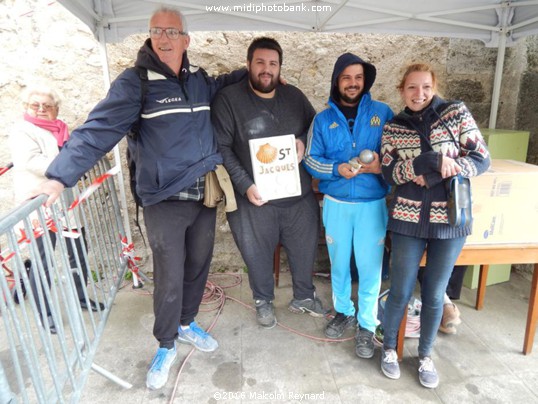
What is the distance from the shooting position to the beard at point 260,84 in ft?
8.50

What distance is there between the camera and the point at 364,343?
8.63ft

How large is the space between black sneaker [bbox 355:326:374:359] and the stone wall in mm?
1719

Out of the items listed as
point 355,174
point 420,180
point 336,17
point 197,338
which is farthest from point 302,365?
point 336,17

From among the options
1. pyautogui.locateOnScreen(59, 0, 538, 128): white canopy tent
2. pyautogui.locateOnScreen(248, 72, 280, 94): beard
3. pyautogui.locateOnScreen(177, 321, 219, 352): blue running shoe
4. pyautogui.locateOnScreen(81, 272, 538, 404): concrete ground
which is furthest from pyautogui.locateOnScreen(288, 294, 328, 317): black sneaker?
pyautogui.locateOnScreen(59, 0, 538, 128): white canopy tent

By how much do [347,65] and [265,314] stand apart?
79.7 inches

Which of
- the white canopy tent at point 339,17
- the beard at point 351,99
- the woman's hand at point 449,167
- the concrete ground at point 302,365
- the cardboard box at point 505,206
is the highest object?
the white canopy tent at point 339,17

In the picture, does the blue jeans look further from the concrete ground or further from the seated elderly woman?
the seated elderly woman

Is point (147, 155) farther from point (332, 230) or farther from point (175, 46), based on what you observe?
point (332, 230)

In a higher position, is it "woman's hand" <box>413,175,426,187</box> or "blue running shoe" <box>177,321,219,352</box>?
"woman's hand" <box>413,175,426,187</box>

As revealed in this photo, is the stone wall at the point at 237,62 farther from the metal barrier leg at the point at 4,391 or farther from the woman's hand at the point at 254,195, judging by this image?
the metal barrier leg at the point at 4,391

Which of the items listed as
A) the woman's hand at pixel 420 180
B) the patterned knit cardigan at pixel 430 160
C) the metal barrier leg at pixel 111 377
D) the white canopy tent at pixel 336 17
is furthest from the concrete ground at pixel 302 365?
the white canopy tent at pixel 336 17

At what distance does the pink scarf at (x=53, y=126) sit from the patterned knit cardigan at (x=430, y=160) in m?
2.50

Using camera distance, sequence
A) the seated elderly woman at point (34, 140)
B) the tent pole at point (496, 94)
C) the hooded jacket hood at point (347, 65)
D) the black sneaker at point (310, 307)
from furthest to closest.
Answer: the tent pole at point (496, 94), the black sneaker at point (310, 307), the seated elderly woman at point (34, 140), the hooded jacket hood at point (347, 65)

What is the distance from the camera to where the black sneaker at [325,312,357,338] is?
9.34 feet
